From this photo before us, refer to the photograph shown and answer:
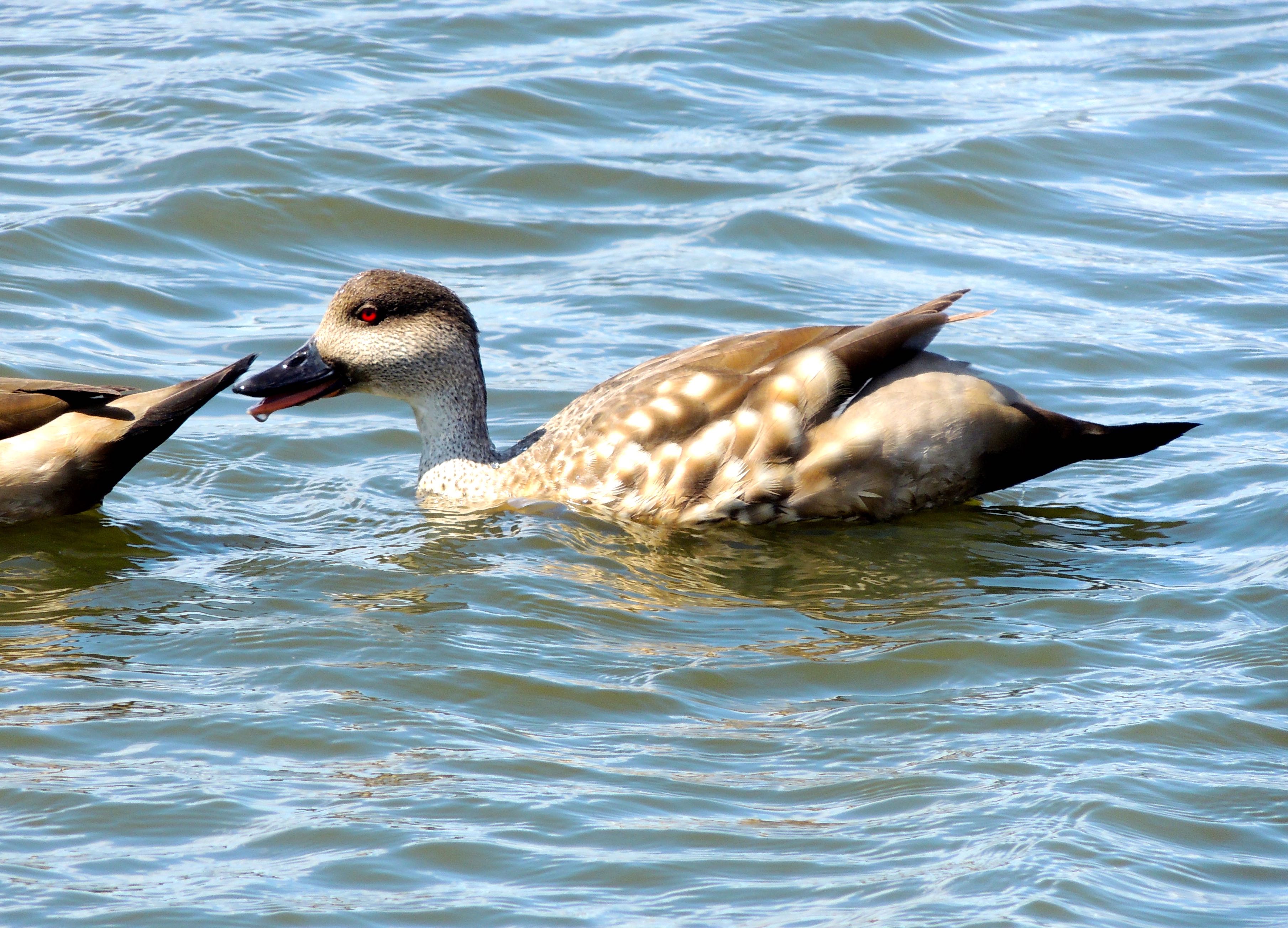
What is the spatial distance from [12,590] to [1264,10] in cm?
1328

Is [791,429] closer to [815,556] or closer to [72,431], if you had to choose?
[815,556]

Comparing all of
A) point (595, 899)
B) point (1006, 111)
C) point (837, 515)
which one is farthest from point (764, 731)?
point (1006, 111)

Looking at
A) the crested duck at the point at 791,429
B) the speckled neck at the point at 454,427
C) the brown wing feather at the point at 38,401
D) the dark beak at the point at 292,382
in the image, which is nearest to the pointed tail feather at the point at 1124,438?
the crested duck at the point at 791,429

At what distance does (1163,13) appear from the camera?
15.9 metres

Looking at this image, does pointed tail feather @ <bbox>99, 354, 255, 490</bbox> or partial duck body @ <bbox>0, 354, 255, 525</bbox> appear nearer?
partial duck body @ <bbox>0, 354, 255, 525</bbox>

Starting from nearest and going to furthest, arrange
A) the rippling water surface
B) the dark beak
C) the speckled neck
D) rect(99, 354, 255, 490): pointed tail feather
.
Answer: the rippling water surface < rect(99, 354, 255, 490): pointed tail feather < the dark beak < the speckled neck

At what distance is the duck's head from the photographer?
7891 millimetres

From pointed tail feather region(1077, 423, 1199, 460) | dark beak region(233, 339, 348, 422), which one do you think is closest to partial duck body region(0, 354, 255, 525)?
dark beak region(233, 339, 348, 422)

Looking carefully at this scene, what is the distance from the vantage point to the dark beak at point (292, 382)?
25.6ft

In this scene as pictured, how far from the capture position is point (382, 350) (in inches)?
316

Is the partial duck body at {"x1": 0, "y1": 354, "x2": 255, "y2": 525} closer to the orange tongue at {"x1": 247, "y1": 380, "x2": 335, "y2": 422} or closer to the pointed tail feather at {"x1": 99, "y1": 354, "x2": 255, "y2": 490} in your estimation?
the pointed tail feather at {"x1": 99, "y1": 354, "x2": 255, "y2": 490}

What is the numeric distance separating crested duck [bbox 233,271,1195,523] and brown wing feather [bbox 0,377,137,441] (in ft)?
2.53

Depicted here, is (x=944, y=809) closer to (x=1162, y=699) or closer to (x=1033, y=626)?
(x=1162, y=699)

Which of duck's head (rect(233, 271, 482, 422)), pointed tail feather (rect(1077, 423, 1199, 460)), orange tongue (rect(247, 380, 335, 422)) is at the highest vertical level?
duck's head (rect(233, 271, 482, 422))
